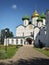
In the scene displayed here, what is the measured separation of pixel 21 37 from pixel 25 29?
198 inches

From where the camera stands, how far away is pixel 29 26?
2721 inches

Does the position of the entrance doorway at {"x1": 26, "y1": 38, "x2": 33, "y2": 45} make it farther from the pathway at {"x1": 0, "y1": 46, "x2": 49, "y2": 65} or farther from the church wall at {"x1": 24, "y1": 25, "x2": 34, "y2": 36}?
the pathway at {"x1": 0, "y1": 46, "x2": 49, "y2": 65}

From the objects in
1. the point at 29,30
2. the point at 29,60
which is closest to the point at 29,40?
the point at 29,30

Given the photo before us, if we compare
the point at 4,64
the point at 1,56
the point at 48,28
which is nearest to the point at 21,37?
the point at 48,28

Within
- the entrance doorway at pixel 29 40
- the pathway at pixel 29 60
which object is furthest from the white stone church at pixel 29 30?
the pathway at pixel 29 60

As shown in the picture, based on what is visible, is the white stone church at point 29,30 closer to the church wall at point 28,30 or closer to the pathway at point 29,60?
the church wall at point 28,30

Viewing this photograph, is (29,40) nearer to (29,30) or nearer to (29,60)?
(29,30)

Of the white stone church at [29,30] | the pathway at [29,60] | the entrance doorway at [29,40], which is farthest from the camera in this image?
the entrance doorway at [29,40]

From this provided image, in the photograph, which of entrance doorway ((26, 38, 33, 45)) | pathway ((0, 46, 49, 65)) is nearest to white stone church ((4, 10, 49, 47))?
entrance doorway ((26, 38, 33, 45))

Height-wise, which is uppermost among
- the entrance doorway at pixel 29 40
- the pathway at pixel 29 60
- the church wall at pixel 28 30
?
the church wall at pixel 28 30

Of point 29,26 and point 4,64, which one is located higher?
point 29,26

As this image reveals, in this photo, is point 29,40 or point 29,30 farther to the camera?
point 29,30

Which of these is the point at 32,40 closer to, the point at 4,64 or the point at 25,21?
the point at 25,21

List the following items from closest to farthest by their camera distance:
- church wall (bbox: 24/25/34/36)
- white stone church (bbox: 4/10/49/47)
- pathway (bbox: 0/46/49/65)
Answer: pathway (bbox: 0/46/49/65) → white stone church (bbox: 4/10/49/47) → church wall (bbox: 24/25/34/36)
